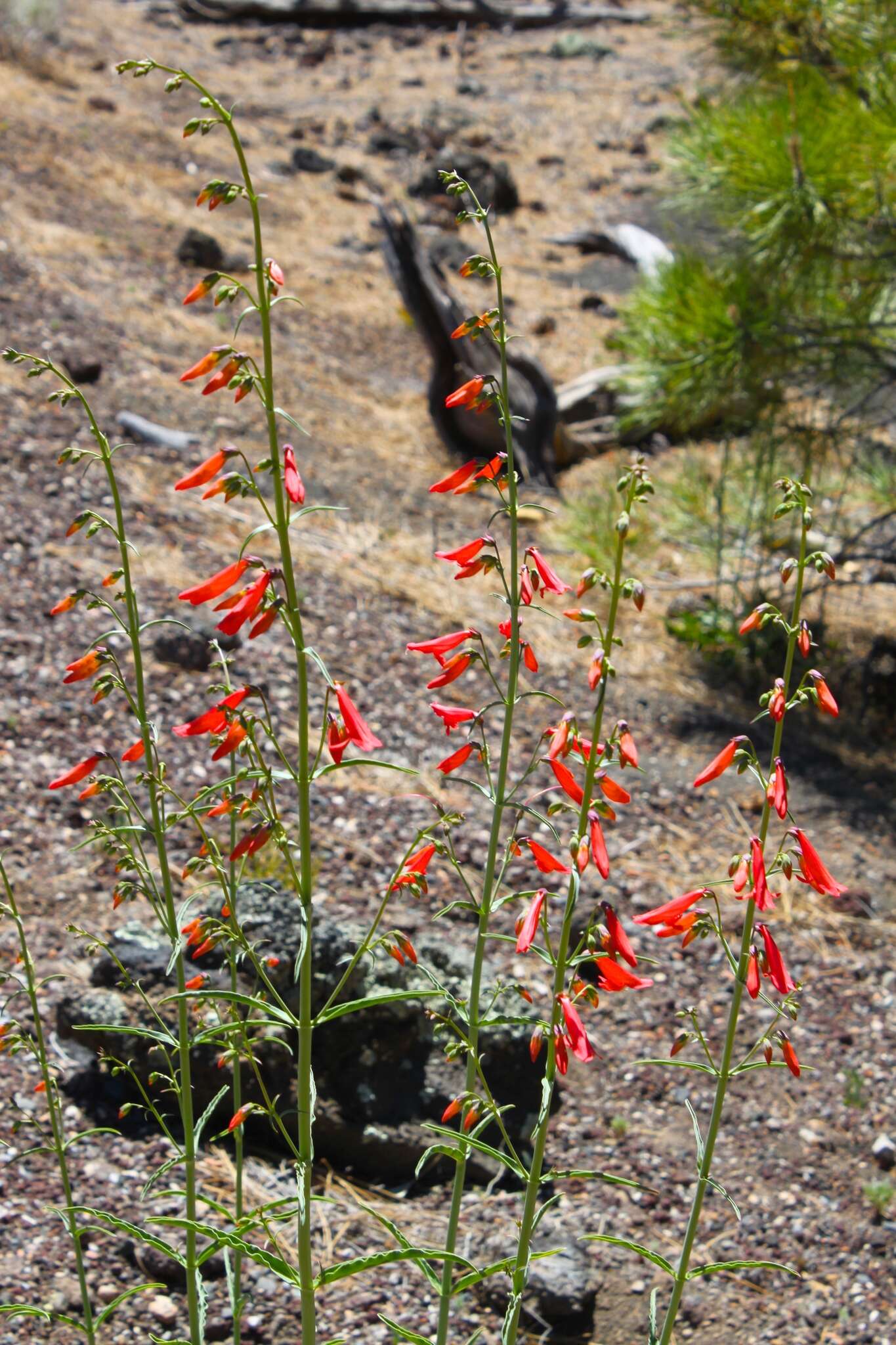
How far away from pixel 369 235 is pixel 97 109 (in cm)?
299

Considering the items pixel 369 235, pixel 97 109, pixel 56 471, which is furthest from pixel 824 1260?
pixel 97 109

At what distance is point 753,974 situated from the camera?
146 centimetres

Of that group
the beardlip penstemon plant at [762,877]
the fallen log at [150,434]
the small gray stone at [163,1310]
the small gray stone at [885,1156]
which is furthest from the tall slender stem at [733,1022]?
the fallen log at [150,434]

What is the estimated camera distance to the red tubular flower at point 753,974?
1448 millimetres

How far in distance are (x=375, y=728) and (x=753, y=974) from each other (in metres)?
3.12

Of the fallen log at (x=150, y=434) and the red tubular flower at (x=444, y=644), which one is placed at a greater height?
the red tubular flower at (x=444, y=644)

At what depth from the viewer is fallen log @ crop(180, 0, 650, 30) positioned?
54.7 feet

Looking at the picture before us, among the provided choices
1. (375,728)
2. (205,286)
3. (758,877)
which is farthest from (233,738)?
(375,728)

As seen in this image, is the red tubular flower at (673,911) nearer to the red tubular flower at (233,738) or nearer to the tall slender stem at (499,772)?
the tall slender stem at (499,772)

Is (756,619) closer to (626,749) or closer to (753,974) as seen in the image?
(626,749)

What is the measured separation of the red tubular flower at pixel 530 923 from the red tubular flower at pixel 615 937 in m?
0.08

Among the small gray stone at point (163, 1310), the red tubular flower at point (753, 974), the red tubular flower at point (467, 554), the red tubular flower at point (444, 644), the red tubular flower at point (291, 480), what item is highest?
the red tubular flower at point (291, 480)

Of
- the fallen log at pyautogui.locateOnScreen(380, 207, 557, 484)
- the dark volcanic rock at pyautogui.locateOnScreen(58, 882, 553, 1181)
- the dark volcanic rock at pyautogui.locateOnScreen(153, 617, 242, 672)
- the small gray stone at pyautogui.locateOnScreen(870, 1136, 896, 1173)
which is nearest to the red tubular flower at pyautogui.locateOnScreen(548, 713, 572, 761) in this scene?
the dark volcanic rock at pyautogui.locateOnScreen(58, 882, 553, 1181)

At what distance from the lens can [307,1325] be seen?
1.59 m
